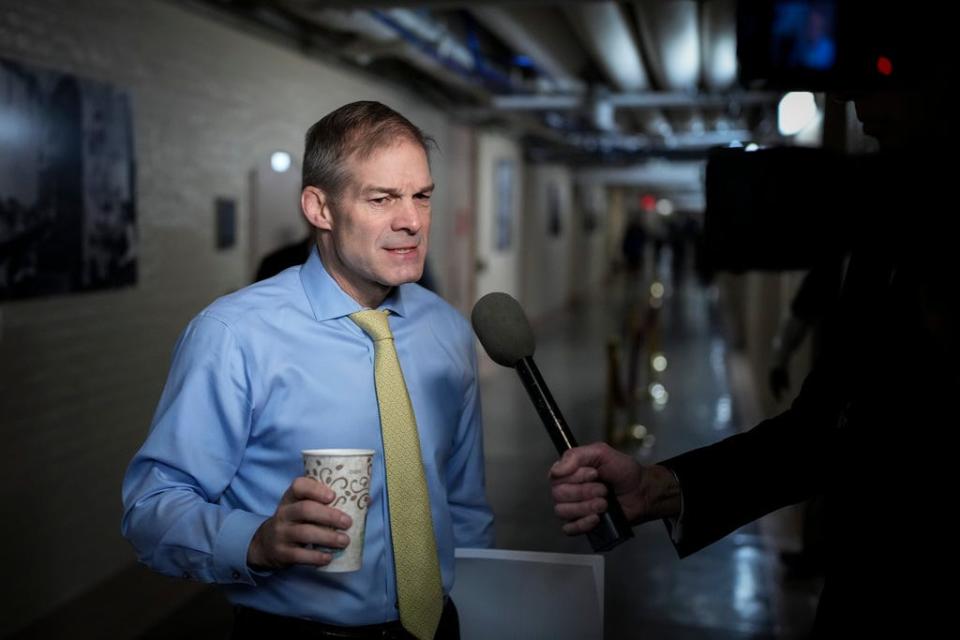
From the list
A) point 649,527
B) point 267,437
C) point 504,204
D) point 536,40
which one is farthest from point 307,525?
point 504,204

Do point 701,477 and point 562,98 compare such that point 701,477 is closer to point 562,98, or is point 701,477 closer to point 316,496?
point 316,496

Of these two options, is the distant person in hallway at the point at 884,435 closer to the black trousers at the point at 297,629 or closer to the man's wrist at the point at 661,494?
the man's wrist at the point at 661,494

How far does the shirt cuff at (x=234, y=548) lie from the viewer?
54.2 inches

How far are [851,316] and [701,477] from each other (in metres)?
0.36

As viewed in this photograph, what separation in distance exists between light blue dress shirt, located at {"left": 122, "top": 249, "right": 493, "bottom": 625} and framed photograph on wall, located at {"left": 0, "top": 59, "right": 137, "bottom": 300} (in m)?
2.07

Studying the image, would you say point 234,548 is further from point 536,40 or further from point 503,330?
point 536,40

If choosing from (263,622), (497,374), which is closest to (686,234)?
(497,374)

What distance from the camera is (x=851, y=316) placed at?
56.6 inches

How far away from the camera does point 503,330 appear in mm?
1529

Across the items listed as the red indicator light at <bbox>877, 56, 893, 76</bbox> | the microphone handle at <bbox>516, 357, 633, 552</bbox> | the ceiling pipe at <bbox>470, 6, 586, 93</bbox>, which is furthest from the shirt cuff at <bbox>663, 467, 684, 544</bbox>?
the ceiling pipe at <bbox>470, 6, 586, 93</bbox>

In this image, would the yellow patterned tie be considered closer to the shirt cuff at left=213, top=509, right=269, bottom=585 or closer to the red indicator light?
the shirt cuff at left=213, top=509, right=269, bottom=585

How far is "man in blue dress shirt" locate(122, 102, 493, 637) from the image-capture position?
4.74ft

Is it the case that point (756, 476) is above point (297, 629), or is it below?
above

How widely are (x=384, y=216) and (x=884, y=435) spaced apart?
844 mm
